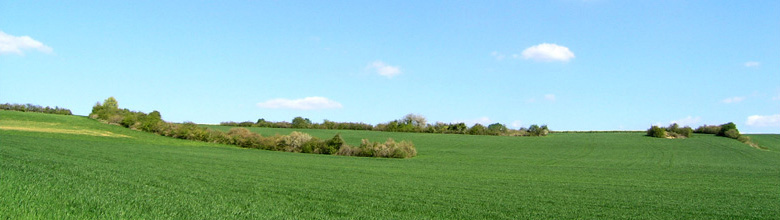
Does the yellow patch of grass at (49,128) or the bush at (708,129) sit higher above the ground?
the bush at (708,129)

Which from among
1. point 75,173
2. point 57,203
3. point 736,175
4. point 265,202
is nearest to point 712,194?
point 736,175

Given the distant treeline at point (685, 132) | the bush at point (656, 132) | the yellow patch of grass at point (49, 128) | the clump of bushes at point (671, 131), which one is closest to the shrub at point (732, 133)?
the distant treeline at point (685, 132)

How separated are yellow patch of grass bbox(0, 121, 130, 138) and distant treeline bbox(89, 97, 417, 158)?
6453 mm

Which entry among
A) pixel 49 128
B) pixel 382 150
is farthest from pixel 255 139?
pixel 49 128

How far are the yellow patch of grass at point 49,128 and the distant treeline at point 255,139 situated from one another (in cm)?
645

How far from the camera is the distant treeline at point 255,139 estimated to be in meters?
42.5

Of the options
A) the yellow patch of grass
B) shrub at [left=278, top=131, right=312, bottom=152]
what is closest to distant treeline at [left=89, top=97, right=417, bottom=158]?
shrub at [left=278, top=131, right=312, bottom=152]

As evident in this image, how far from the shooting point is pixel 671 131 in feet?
221

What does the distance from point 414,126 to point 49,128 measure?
52656mm

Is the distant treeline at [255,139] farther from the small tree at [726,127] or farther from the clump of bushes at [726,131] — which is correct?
the small tree at [726,127]

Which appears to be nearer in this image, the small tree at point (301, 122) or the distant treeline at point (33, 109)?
the distant treeline at point (33, 109)

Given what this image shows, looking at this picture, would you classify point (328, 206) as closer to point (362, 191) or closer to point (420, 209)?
point (420, 209)

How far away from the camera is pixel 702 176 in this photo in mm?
24969

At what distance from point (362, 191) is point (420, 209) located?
338cm
